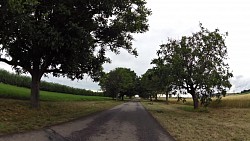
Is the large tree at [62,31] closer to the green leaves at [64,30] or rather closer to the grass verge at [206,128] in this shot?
the green leaves at [64,30]

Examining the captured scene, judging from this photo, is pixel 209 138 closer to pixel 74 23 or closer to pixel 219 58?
pixel 74 23

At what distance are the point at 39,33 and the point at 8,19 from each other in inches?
83.3

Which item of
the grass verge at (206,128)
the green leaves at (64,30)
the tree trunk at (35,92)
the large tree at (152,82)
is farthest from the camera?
the large tree at (152,82)

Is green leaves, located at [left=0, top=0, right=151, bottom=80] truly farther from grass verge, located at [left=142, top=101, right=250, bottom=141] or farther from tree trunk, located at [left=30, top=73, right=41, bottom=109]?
grass verge, located at [left=142, top=101, right=250, bottom=141]

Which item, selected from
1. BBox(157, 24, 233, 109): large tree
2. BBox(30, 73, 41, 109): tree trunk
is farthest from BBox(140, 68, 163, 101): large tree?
BBox(30, 73, 41, 109): tree trunk

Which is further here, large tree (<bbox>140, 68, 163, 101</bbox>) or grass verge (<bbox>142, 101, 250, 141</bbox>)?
large tree (<bbox>140, 68, 163, 101</bbox>)

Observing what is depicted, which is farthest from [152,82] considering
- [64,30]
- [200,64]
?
[64,30]

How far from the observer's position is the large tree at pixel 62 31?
1834 cm

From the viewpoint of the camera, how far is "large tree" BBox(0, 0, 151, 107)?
1834 centimetres

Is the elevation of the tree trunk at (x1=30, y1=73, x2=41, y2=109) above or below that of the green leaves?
below

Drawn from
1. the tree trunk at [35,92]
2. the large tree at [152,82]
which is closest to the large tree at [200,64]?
the large tree at [152,82]

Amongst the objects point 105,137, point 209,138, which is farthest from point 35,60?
point 209,138

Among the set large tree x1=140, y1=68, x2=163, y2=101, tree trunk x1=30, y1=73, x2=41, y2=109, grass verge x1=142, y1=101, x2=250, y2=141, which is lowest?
grass verge x1=142, y1=101, x2=250, y2=141

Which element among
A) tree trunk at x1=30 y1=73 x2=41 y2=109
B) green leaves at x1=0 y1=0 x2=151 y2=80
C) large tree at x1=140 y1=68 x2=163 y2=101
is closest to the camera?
green leaves at x1=0 y1=0 x2=151 y2=80
